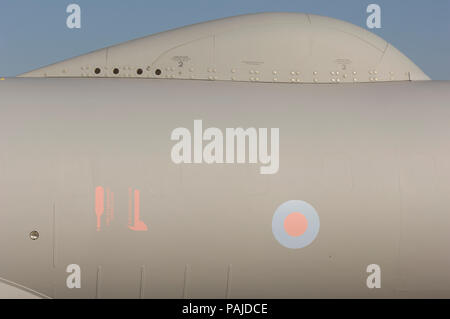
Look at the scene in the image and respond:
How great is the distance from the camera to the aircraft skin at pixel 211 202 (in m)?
8.26

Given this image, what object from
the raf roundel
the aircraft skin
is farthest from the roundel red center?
the aircraft skin

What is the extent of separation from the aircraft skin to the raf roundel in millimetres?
72

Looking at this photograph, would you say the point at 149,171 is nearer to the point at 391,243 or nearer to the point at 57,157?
the point at 57,157

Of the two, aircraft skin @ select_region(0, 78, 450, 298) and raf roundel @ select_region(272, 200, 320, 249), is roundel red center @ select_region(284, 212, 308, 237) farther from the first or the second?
aircraft skin @ select_region(0, 78, 450, 298)

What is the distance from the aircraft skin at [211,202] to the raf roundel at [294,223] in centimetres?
7

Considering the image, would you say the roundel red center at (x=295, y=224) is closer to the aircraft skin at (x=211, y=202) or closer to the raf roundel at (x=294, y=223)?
the raf roundel at (x=294, y=223)

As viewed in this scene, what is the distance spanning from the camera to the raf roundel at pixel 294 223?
8328mm

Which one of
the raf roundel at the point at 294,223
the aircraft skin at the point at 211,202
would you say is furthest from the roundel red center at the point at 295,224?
the aircraft skin at the point at 211,202

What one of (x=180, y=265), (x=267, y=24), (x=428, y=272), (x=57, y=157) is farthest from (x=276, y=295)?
(x=267, y=24)

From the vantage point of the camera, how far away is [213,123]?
28.1 ft

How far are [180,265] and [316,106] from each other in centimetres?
310

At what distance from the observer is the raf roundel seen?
27.3 feet

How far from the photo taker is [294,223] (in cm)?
834

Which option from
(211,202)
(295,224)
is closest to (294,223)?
(295,224)
